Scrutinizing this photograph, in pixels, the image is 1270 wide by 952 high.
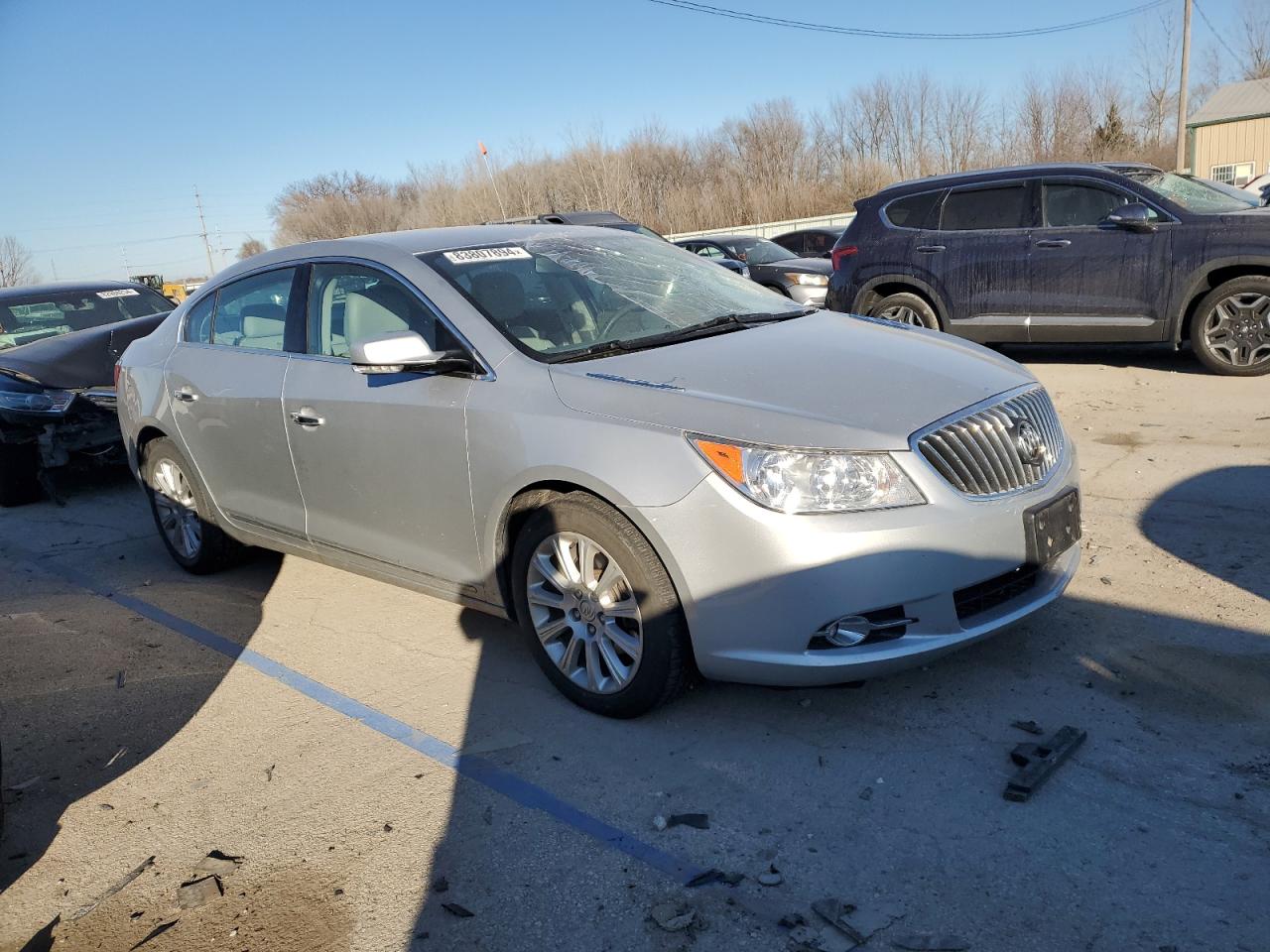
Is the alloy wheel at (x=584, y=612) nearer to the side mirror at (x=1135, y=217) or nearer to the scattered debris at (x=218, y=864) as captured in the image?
the scattered debris at (x=218, y=864)

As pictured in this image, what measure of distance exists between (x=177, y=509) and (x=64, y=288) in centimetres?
532

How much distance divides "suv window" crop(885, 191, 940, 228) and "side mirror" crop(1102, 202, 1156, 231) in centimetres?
173

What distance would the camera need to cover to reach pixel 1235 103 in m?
50.3

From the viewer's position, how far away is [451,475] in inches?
152

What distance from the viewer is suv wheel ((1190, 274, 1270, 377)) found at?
Answer: 7840mm

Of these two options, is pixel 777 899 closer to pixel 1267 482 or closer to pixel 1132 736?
pixel 1132 736

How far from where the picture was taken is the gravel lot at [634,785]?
2.56 m

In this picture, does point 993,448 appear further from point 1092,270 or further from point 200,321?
point 1092,270

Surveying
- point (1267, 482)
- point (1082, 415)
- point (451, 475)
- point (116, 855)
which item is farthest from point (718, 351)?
point (1082, 415)

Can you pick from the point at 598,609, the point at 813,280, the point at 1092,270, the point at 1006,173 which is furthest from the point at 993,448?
the point at 813,280

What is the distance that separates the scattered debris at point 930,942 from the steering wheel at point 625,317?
94.7 inches

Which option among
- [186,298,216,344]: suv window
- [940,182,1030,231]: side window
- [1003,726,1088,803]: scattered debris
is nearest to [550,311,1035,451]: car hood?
[1003,726,1088,803]: scattered debris

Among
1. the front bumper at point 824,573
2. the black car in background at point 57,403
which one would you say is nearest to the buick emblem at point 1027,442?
the front bumper at point 824,573

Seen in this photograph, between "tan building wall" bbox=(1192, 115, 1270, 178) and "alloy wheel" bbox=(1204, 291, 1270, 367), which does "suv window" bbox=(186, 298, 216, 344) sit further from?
"tan building wall" bbox=(1192, 115, 1270, 178)
